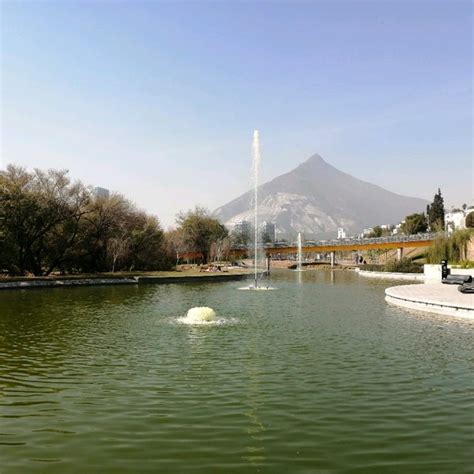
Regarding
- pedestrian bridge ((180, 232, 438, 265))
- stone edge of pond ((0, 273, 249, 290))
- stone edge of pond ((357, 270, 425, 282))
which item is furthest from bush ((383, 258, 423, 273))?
stone edge of pond ((0, 273, 249, 290))

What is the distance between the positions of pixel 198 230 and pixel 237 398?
95352 mm

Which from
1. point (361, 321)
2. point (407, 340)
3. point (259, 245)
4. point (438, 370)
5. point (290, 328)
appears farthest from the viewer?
point (259, 245)

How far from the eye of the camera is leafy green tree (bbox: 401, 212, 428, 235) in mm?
131625

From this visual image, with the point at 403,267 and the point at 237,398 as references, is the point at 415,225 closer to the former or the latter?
the point at 403,267

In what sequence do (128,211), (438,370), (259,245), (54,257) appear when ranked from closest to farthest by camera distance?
1. (438,370)
2. (54,257)
3. (128,211)
4. (259,245)

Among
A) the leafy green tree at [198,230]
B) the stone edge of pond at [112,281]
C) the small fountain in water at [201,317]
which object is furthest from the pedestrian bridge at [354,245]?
the small fountain in water at [201,317]

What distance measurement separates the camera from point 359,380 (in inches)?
497

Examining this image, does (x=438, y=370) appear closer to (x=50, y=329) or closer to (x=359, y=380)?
(x=359, y=380)

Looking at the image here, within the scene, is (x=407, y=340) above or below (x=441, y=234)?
below

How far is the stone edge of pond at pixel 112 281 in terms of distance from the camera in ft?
157

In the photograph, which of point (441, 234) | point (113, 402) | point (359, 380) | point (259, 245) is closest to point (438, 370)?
point (359, 380)

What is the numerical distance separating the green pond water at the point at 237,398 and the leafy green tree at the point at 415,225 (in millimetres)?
115889

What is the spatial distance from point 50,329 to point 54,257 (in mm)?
45116

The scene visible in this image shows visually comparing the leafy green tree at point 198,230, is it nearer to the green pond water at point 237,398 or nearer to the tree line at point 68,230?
the tree line at point 68,230
